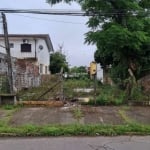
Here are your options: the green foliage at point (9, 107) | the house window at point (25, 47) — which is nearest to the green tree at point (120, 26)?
the green foliage at point (9, 107)

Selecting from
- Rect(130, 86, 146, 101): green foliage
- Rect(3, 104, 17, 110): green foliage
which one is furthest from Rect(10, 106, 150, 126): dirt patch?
Rect(130, 86, 146, 101): green foliage

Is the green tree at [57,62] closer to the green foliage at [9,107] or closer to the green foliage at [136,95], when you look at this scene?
the green foliage at [136,95]

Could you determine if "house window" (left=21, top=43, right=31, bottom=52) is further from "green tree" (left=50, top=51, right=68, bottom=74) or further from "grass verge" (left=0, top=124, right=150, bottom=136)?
"grass verge" (left=0, top=124, right=150, bottom=136)

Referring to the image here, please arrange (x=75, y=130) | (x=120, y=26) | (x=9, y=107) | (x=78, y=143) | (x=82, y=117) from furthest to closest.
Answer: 1. (x=120, y=26)
2. (x=9, y=107)
3. (x=82, y=117)
4. (x=75, y=130)
5. (x=78, y=143)

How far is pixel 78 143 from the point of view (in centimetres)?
1048

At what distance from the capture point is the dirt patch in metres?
13.8

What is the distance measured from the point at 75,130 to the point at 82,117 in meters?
2.78

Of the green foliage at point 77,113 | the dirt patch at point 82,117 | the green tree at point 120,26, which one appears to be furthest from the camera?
the green tree at point 120,26

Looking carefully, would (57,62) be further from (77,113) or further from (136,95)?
(77,113)

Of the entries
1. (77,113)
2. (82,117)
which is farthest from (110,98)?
(82,117)

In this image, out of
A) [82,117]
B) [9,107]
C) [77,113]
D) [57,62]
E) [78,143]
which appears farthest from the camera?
[57,62]

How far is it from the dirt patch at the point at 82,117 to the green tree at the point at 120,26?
22.9 feet

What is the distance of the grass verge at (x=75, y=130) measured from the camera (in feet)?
38.2

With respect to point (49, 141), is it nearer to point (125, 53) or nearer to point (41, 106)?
point (41, 106)
